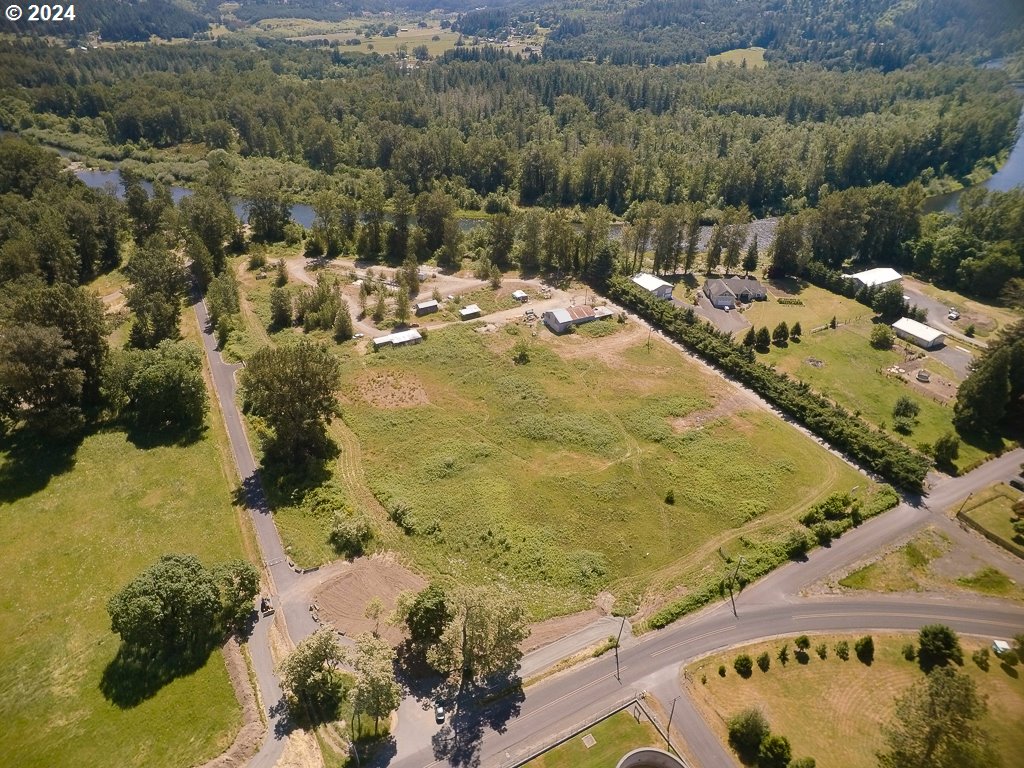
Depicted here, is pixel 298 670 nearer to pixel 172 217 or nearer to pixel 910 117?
pixel 172 217

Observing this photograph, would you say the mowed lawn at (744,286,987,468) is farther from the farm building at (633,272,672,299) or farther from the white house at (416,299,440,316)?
the white house at (416,299,440,316)

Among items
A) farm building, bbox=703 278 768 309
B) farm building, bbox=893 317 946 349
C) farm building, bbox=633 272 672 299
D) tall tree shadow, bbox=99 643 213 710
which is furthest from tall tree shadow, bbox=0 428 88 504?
farm building, bbox=893 317 946 349

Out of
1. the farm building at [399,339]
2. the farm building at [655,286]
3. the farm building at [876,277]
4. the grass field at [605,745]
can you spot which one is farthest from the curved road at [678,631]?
the farm building at [655,286]

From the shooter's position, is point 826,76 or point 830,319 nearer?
point 830,319

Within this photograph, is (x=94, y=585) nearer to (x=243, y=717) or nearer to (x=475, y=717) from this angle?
(x=243, y=717)

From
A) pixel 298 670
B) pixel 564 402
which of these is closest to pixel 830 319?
pixel 564 402

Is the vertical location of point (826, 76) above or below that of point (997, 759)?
above

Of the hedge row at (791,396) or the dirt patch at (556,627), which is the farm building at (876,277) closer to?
the hedge row at (791,396)
